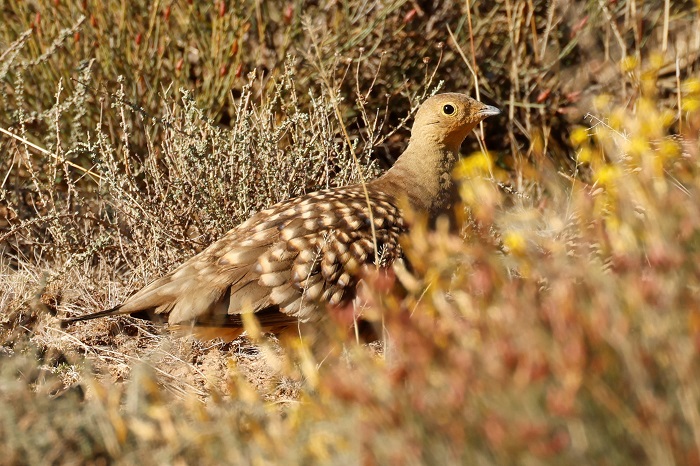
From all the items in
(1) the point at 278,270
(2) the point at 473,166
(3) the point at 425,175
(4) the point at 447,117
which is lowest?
(1) the point at 278,270

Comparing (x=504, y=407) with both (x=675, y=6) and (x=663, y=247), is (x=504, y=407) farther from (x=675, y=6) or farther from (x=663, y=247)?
(x=675, y=6)

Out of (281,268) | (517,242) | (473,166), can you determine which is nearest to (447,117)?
(281,268)

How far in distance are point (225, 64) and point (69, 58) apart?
0.90 metres

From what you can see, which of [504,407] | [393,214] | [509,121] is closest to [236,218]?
[393,214]

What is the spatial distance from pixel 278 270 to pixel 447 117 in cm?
132

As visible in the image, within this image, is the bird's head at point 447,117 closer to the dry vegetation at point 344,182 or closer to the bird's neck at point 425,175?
the bird's neck at point 425,175

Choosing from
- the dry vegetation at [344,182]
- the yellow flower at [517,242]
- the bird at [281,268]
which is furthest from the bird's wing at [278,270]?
the yellow flower at [517,242]

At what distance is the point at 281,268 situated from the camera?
3.96 metres

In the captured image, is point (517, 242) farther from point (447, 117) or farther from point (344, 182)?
point (344, 182)

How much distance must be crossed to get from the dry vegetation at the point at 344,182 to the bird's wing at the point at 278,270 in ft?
0.61

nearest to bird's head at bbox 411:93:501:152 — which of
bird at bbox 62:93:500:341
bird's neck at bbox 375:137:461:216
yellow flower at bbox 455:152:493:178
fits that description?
bird's neck at bbox 375:137:461:216

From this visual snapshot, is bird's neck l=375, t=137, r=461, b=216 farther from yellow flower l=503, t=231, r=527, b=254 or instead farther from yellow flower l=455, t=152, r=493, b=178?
yellow flower l=503, t=231, r=527, b=254

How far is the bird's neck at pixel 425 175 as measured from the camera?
462 cm

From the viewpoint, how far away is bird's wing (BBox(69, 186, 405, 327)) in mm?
3877
